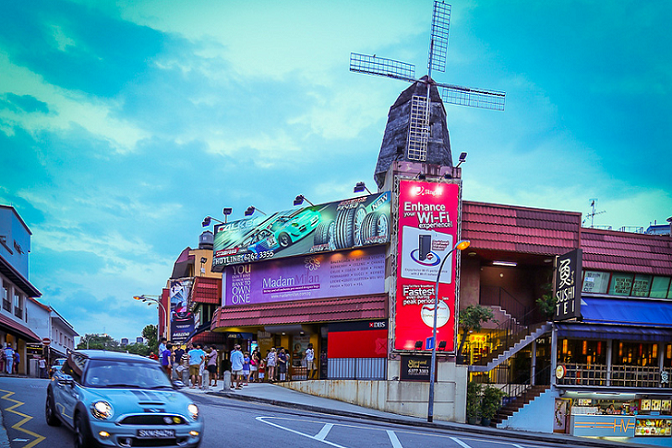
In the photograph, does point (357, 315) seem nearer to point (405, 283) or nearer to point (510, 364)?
point (405, 283)

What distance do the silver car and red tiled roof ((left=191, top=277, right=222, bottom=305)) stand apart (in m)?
31.8

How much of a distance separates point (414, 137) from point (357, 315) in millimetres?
12294

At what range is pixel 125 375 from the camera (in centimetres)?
1051

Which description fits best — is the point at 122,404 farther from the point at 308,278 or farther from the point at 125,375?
the point at 308,278

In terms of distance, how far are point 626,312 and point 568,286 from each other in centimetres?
421

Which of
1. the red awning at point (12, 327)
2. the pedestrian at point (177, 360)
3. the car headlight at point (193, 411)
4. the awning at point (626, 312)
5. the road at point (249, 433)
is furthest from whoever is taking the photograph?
the red awning at point (12, 327)

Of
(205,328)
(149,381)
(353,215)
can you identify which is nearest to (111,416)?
(149,381)

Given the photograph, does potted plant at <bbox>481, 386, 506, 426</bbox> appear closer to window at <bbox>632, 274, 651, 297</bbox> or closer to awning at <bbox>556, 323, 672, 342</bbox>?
awning at <bbox>556, 323, 672, 342</bbox>

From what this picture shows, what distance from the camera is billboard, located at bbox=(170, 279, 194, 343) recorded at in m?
51.1

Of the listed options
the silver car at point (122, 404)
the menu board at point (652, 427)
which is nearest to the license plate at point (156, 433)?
the silver car at point (122, 404)

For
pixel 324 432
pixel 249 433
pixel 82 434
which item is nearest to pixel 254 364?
pixel 324 432

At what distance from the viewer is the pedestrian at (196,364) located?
83.9 feet

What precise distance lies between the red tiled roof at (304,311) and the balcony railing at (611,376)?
920 cm

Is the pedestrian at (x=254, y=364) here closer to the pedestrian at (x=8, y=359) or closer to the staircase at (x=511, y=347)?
the staircase at (x=511, y=347)
